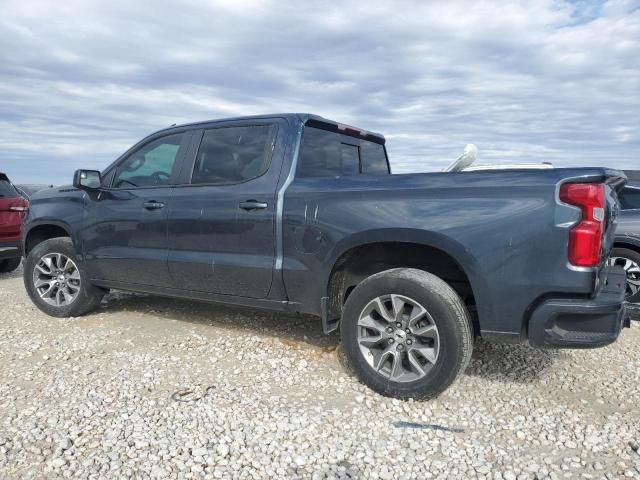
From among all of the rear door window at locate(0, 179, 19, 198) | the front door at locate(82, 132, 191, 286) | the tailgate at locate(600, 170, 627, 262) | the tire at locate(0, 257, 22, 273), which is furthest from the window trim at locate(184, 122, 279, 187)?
the tire at locate(0, 257, 22, 273)

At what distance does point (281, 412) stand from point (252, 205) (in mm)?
1495

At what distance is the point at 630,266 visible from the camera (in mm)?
5969

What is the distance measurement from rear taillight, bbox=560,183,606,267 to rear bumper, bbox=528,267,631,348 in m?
0.24

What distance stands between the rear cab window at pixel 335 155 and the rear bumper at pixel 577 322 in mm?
1867

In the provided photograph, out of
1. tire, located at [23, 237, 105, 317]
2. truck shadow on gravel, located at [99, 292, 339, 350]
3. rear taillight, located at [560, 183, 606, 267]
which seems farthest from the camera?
tire, located at [23, 237, 105, 317]

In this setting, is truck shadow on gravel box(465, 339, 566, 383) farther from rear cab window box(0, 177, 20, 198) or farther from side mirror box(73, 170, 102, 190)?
rear cab window box(0, 177, 20, 198)

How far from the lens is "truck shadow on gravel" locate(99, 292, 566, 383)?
401cm

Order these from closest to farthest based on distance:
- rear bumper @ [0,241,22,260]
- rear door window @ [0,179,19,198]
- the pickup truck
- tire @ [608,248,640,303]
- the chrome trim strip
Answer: the pickup truck
the chrome trim strip
tire @ [608,248,640,303]
rear bumper @ [0,241,22,260]
rear door window @ [0,179,19,198]

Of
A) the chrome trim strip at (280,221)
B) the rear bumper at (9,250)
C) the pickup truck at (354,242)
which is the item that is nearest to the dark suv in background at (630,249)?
the pickup truck at (354,242)

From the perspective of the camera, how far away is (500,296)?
122 inches

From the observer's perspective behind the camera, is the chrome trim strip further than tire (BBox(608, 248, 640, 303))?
No

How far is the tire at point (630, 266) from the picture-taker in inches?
232

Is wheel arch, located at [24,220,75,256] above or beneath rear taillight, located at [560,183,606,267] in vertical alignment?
beneath

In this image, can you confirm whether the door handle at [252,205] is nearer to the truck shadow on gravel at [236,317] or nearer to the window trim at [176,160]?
the window trim at [176,160]
